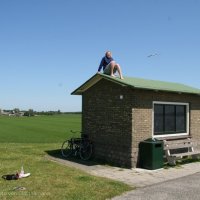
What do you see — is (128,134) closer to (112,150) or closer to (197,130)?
(112,150)

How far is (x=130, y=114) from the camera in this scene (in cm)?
1316

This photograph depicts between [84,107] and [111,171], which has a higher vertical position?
[84,107]

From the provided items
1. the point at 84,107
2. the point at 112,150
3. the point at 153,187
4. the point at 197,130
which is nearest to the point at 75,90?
the point at 84,107

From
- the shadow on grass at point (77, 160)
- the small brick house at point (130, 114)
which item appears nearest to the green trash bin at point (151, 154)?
the small brick house at point (130, 114)

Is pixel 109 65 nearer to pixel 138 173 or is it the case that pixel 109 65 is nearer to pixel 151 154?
pixel 151 154

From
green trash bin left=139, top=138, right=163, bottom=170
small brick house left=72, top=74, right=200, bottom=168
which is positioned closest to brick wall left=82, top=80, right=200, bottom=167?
small brick house left=72, top=74, right=200, bottom=168

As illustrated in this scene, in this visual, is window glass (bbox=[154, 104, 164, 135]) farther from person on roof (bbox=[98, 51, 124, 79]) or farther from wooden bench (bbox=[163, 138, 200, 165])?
person on roof (bbox=[98, 51, 124, 79])

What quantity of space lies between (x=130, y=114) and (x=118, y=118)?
0.73 metres

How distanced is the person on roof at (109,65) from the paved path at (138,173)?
386 centimetres

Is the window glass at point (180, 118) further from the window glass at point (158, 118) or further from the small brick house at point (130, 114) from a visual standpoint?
the window glass at point (158, 118)

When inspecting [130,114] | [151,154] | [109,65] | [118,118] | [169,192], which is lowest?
[169,192]

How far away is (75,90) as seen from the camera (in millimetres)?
15906

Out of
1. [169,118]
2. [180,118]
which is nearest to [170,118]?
[169,118]

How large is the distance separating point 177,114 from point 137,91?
3041 mm
